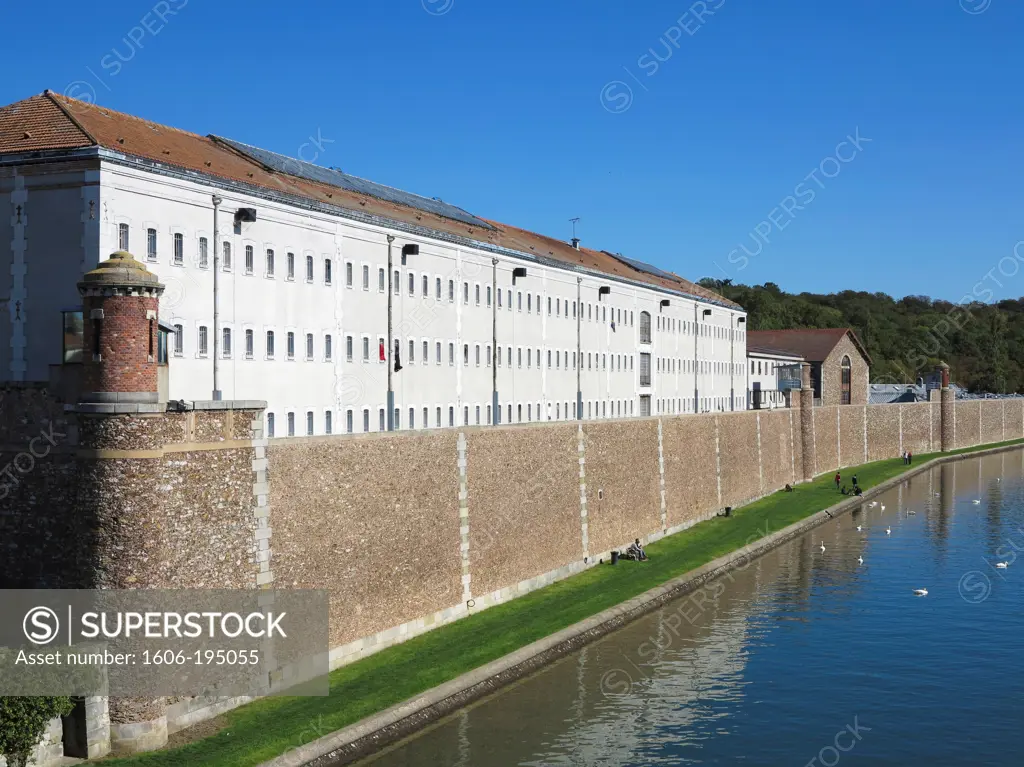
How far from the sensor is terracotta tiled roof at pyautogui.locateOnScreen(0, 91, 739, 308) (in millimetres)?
30000

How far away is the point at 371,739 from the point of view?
2147cm

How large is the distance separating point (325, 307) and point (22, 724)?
23037 mm

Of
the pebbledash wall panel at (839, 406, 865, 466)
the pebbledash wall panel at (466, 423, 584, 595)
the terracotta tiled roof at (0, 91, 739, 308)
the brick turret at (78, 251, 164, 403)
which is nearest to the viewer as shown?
the brick turret at (78, 251, 164, 403)

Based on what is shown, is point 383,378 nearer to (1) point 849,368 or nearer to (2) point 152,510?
(2) point 152,510

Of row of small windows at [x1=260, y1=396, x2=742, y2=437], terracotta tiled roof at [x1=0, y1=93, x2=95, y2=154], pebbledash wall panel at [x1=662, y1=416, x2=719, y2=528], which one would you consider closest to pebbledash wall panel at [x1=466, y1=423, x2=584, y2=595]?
row of small windows at [x1=260, y1=396, x2=742, y2=437]

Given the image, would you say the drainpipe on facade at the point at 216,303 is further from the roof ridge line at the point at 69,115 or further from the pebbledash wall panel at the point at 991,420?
the pebbledash wall panel at the point at 991,420

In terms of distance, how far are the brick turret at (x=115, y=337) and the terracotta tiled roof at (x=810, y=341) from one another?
82841 mm

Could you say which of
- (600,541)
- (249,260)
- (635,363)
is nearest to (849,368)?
(635,363)

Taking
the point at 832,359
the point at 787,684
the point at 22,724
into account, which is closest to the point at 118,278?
the point at 22,724

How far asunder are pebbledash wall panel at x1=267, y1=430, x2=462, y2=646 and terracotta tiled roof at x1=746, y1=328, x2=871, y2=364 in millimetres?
72423

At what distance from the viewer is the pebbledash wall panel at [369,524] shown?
23.8 m

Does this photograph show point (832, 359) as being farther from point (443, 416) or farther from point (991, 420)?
point (443, 416)

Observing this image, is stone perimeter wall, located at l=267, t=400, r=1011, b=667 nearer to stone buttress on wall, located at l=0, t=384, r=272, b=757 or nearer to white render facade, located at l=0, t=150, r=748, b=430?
stone buttress on wall, located at l=0, t=384, r=272, b=757

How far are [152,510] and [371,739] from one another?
5917 millimetres
